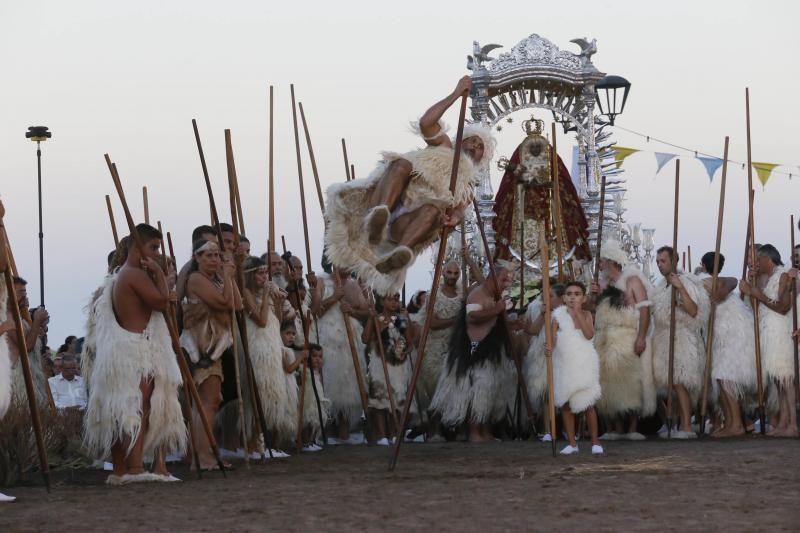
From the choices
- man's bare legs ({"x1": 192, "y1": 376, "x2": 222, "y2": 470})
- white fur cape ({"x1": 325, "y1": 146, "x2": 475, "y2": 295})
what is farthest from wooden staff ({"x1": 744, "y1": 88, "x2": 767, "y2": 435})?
man's bare legs ({"x1": 192, "y1": 376, "x2": 222, "y2": 470})

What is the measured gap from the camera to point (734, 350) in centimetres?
1174

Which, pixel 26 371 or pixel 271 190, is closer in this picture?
pixel 26 371

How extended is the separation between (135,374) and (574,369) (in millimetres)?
3595

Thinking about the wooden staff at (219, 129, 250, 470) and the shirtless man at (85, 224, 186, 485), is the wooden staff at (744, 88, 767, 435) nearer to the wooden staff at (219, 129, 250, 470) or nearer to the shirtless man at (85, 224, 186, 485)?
the wooden staff at (219, 129, 250, 470)

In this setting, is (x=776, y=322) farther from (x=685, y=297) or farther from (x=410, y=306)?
(x=410, y=306)

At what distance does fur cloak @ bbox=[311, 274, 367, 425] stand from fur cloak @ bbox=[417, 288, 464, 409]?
2.10 ft

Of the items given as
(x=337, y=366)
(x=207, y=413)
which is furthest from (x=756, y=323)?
(x=207, y=413)

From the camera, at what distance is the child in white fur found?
9969 millimetres

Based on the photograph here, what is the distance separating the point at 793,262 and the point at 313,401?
449 cm

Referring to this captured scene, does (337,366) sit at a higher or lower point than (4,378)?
higher

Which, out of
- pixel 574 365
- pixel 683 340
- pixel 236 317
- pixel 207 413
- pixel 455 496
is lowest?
pixel 455 496

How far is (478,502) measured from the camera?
21.5 ft

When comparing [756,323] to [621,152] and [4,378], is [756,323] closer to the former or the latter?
[4,378]

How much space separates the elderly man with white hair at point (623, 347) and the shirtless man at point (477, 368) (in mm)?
903
